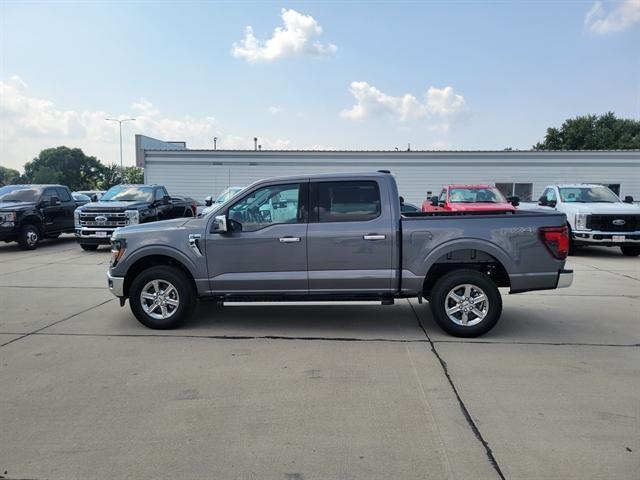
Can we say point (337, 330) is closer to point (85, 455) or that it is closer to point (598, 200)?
point (85, 455)

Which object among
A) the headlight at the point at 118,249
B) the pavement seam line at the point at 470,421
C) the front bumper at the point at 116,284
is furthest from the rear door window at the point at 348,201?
the front bumper at the point at 116,284

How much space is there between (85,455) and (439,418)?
2.51m

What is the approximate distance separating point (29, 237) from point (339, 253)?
12507 mm

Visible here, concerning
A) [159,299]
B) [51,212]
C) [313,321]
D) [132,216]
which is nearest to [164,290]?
[159,299]

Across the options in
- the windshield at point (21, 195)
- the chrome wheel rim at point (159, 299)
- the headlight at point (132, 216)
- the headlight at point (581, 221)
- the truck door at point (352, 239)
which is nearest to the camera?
the truck door at point (352, 239)

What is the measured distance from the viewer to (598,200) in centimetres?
1401

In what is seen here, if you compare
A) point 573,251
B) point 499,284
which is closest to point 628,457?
point 499,284

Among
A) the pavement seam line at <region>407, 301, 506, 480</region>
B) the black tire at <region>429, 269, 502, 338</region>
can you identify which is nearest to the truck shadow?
the black tire at <region>429, 269, 502, 338</region>

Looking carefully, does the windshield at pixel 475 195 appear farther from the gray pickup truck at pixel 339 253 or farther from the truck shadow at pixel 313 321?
the gray pickup truck at pixel 339 253

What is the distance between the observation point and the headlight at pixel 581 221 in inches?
498

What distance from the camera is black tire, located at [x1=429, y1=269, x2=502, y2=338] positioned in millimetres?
5652

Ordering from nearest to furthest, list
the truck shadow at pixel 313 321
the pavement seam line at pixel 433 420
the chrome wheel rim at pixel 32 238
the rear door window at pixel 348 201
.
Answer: the pavement seam line at pixel 433 420 → the rear door window at pixel 348 201 → the truck shadow at pixel 313 321 → the chrome wheel rim at pixel 32 238

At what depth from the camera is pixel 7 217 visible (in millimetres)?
14055

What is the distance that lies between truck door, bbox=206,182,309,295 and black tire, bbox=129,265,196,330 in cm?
35
